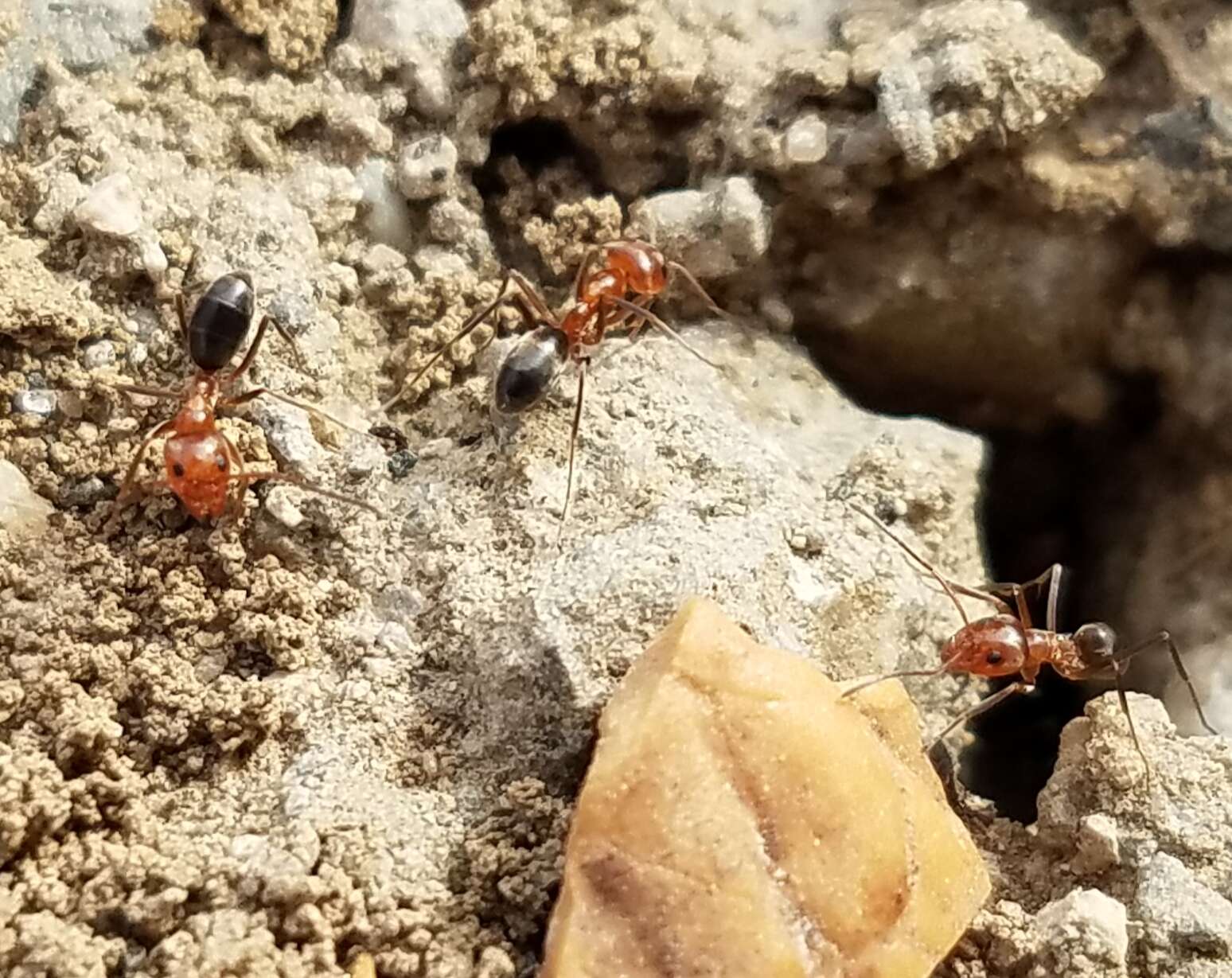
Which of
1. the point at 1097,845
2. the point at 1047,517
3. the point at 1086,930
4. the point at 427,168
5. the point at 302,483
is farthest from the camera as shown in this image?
the point at 1047,517

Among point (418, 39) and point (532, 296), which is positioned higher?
point (418, 39)

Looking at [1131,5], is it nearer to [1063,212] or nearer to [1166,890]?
[1063,212]

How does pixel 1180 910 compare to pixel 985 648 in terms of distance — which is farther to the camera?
pixel 985 648

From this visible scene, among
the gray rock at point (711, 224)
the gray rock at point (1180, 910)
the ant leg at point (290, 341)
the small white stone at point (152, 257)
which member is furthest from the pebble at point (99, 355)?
the gray rock at point (1180, 910)

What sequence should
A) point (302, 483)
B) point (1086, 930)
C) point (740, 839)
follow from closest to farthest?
point (740, 839)
point (1086, 930)
point (302, 483)

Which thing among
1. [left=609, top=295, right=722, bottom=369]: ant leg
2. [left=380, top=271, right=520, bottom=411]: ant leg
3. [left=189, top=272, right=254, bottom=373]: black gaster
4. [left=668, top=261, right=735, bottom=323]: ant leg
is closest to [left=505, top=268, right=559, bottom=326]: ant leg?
[left=380, top=271, right=520, bottom=411]: ant leg

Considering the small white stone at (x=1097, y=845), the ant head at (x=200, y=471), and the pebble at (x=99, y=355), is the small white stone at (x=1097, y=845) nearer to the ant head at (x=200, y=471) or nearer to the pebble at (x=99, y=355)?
the ant head at (x=200, y=471)

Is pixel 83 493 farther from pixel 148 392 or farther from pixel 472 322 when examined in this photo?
pixel 472 322

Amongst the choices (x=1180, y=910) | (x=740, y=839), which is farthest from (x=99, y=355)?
(x=1180, y=910)
